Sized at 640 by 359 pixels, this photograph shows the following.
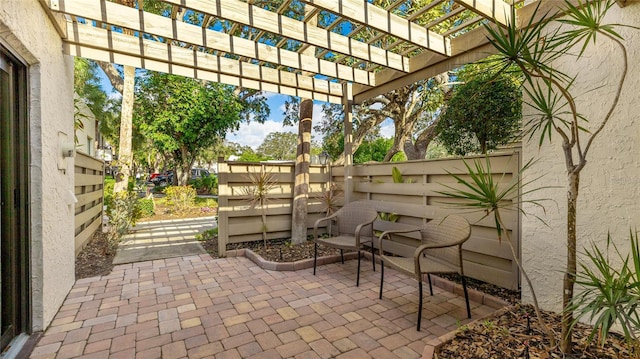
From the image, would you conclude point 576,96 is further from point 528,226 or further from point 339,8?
point 339,8

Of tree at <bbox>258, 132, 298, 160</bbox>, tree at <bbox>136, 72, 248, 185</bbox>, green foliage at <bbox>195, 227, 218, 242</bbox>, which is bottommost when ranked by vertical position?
green foliage at <bbox>195, 227, 218, 242</bbox>

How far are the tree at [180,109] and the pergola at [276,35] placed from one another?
808 cm

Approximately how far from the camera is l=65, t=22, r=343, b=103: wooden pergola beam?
9.89ft

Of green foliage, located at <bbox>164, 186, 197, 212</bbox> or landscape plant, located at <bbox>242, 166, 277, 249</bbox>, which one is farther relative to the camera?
green foliage, located at <bbox>164, 186, 197, 212</bbox>

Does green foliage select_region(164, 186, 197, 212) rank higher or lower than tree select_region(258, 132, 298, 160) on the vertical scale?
lower

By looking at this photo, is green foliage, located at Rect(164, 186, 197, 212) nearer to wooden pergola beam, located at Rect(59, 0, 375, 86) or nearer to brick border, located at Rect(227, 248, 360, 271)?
brick border, located at Rect(227, 248, 360, 271)

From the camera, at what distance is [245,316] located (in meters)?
2.56

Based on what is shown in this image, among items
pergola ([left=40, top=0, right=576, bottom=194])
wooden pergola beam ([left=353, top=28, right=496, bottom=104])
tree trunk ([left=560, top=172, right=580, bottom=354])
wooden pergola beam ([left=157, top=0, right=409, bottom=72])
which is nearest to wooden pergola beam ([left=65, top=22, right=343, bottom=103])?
pergola ([left=40, top=0, right=576, bottom=194])

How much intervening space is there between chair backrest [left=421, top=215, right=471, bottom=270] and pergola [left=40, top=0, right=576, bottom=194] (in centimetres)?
161

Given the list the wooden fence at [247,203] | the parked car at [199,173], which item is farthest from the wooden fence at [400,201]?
the parked car at [199,173]

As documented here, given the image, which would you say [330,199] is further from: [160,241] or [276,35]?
[160,241]

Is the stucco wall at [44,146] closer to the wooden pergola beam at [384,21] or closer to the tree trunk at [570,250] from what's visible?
the wooden pergola beam at [384,21]

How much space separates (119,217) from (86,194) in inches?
22.6

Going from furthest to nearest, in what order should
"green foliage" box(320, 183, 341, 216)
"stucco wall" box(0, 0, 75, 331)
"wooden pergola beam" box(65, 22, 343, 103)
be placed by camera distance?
"green foliage" box(320, 183, 341, 216) → "wooden pergola beam" box(65, 22, 343, 103) → "stucco wall" box(0, 0, 75, 331)
